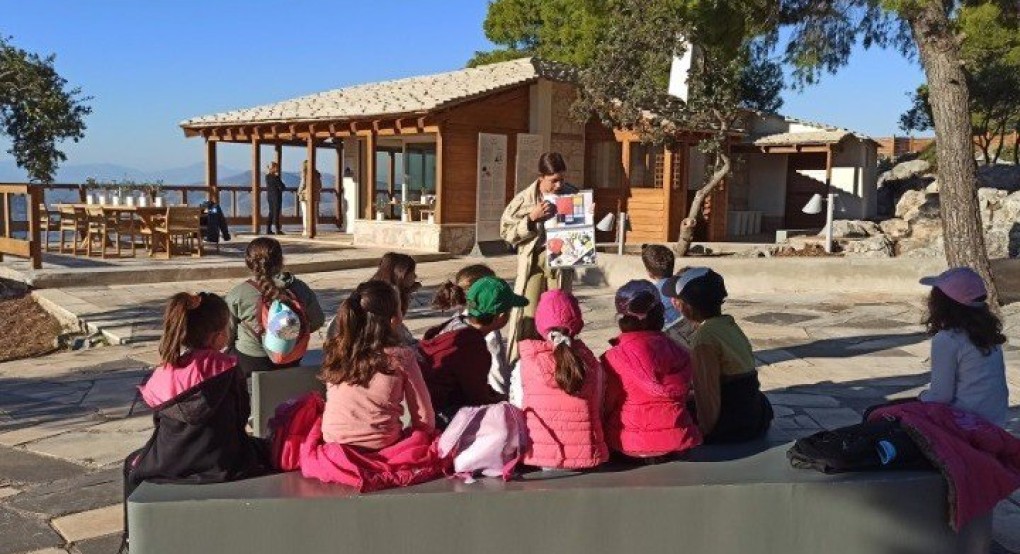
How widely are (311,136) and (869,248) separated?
1131 centimetres

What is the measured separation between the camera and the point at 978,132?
100ft

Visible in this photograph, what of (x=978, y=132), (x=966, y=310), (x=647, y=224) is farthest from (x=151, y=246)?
(x=978, y=132)

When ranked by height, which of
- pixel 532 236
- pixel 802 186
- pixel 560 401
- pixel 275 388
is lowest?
pixel 275 388

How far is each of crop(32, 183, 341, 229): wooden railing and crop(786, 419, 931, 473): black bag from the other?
15.6m

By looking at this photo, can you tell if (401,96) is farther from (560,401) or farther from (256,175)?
(560,401)

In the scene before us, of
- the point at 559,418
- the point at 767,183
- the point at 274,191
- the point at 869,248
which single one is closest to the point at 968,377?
the point at 559,418

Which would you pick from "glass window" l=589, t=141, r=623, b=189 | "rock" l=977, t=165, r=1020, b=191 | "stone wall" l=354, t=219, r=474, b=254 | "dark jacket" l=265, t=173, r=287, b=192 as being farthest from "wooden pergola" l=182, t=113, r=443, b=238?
"rock" l=977, t=165, r=1020, b=191

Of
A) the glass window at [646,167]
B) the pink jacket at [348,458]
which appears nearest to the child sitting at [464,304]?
the pink jacket at [348,458]

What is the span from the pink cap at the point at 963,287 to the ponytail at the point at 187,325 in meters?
2.84

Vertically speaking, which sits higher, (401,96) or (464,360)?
(401,96)

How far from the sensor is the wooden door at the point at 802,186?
24881 mm

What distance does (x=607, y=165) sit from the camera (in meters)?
19.1

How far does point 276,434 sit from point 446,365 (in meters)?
0.79

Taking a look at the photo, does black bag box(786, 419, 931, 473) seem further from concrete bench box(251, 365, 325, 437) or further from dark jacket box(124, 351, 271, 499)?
concrete bench box(251, 365, 325, 437)
